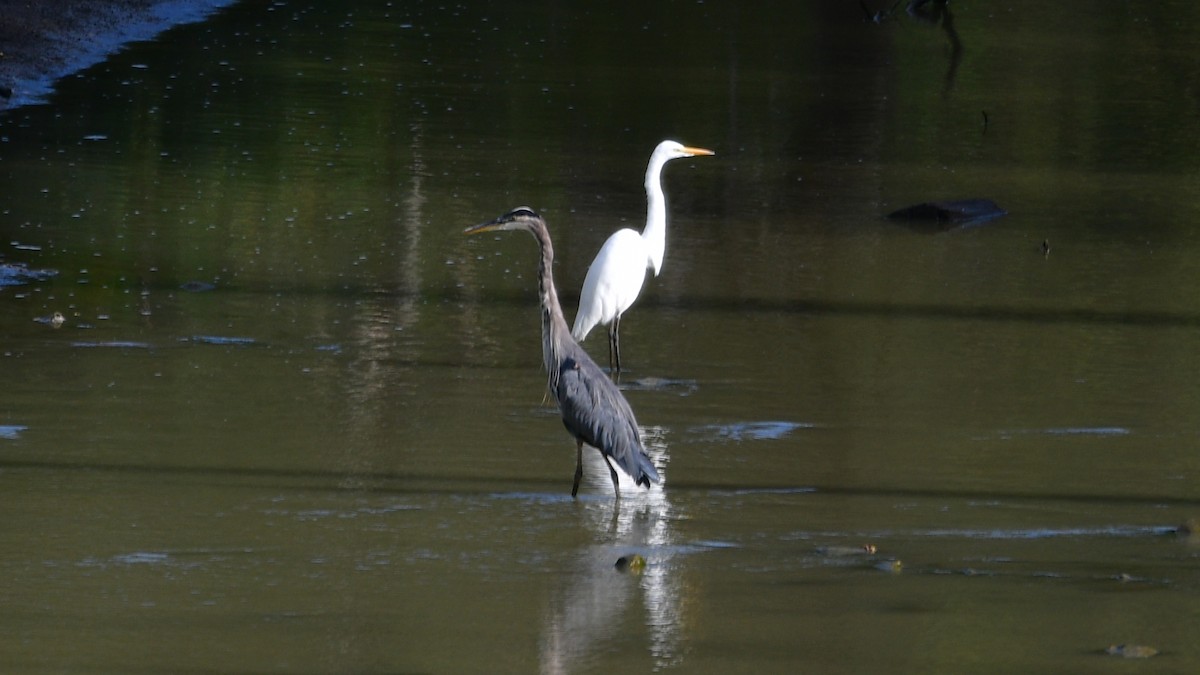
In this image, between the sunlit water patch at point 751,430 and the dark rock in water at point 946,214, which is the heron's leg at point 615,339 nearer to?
the sunlit water patch at point 751,430

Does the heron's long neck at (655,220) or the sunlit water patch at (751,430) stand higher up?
the heron's long neck at (655,220)

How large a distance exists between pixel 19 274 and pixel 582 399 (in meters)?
4.96

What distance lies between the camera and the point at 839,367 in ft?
30.9

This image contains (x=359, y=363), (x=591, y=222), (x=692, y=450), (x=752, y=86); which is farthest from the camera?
(x=752, y=86)

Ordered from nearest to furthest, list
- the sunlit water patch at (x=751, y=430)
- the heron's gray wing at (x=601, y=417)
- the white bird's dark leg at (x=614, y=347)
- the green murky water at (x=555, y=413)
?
the green murky water at (x=555, y=413), the heron's gray wing at (x=601, y=417), the sunlit water patch at (x=751, y=430), the white bird's dark leg at (x=614, y=347)

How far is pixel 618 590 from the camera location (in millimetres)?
6059

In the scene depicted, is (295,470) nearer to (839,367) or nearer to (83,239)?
(839,367)

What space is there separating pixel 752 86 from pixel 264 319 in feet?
38.0

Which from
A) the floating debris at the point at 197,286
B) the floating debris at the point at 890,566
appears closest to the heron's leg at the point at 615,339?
the floating debris at the point at 197,286

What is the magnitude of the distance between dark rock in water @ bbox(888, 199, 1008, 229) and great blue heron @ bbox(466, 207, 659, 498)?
6315 millimetres

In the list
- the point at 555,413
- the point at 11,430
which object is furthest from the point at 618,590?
the point at 11,430

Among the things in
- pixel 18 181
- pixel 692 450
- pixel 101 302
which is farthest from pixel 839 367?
pixel 18 181

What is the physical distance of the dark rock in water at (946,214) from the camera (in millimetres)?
13430

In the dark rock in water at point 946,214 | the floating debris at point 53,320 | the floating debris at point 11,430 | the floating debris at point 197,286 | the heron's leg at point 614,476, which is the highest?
the dark rock in water at point 946,214
